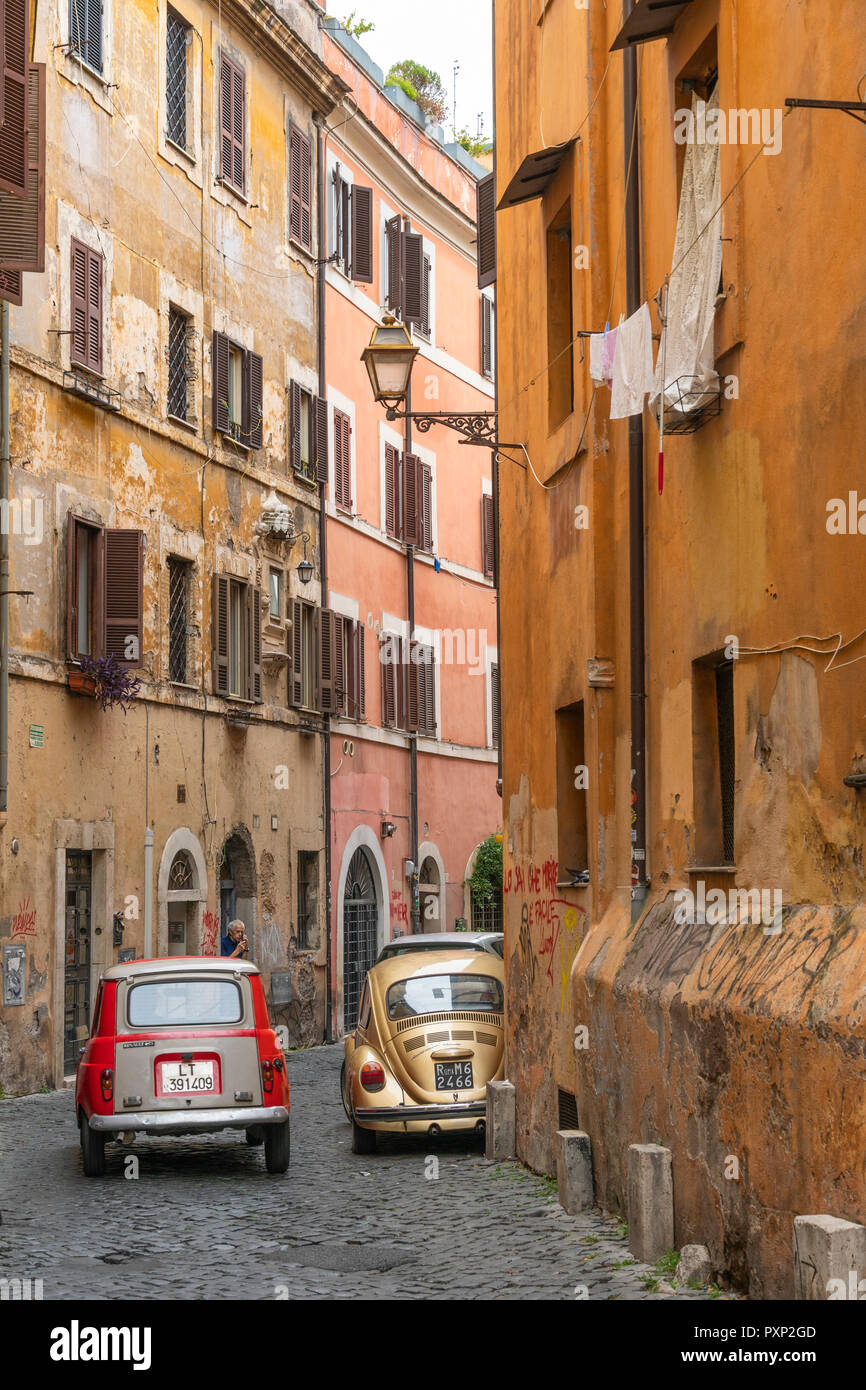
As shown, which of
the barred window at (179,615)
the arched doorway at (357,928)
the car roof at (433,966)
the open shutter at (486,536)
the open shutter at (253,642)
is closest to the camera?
the car roof at (433,966)

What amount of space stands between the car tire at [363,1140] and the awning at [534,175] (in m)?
7.38

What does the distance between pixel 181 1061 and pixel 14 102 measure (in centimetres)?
899

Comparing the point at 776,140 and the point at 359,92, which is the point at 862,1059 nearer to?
the point at 776,140

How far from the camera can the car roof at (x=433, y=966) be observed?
1602 cm

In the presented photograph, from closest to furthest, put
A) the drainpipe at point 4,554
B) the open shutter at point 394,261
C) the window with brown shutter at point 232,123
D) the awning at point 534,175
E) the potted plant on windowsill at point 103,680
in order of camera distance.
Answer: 1. the awning at point 534,175
2. the drainpipe at point 4,554
3. the potted plant on windowsill at point 103,680
4. the window with brown shutter at point 232,123
5. the open shutter at point 394,261

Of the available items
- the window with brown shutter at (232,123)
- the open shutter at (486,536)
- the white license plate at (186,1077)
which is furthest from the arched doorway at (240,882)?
the open shutter at (486,536)

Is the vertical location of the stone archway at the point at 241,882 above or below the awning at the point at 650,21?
below

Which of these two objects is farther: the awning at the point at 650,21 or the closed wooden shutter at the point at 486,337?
the closed wooden shutter at the point at 486,337

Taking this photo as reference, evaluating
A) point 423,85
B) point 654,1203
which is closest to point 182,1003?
point 654,1203

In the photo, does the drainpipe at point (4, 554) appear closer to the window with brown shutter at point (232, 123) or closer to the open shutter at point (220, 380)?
the open shutter at point (220, 380)

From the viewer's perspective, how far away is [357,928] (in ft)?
103

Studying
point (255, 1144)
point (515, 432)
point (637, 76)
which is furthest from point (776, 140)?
point (255, 1144)

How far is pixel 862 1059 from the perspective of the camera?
6.86 metres

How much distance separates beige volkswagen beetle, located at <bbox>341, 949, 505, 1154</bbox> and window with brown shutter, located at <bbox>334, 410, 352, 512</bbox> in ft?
51.0
